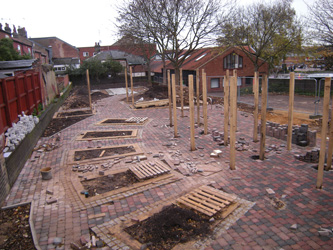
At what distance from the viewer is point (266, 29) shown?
2392 centimetres

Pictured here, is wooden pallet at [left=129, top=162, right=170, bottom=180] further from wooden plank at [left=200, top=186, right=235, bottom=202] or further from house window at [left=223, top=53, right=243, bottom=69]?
house window at [left=223, top=53, right=243, bottom=69]

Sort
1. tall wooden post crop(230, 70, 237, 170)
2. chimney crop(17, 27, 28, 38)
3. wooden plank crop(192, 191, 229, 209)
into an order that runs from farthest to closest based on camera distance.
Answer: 1. chimney crop(17, 27, 28, 38)
2. tall wooden post crop(230, 70, 237, 170)
3. wooden plank crop(192, 191, 229, 209)

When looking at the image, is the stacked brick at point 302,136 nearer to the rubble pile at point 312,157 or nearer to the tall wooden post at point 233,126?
the rubble pile at point 312,157

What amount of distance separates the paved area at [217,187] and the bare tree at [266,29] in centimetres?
1737

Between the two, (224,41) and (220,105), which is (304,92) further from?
(220,105)

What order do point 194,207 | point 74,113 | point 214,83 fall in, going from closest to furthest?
point 194,207 < point 74,113 < point 214,83

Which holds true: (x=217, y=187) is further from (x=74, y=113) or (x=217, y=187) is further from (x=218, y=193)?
(x=74, y=113)

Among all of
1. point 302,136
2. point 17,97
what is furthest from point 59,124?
point 302,136

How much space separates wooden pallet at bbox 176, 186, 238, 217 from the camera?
4.98m

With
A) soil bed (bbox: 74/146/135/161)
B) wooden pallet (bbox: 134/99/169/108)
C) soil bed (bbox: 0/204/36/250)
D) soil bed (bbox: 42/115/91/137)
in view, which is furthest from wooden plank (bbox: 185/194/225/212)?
wooden pallet (bbox: 134/99/169/108)

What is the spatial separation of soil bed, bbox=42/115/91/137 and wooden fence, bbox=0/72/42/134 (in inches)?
45.4

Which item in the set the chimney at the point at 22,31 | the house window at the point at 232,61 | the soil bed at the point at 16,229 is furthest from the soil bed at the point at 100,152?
the chimney at the point at 22,31

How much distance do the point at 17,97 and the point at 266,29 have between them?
72.6 ft

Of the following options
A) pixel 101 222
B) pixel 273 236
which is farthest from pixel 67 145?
pixel 273 236
